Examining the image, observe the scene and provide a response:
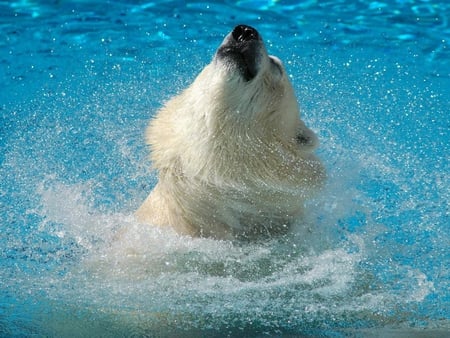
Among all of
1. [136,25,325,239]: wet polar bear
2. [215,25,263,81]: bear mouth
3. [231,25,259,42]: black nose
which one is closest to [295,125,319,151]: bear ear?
[136,25,325,239]: wet polar bear

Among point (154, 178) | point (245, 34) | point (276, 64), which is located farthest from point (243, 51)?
point (154, 178)

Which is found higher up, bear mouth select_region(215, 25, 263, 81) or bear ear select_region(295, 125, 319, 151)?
bear mouth select_region(215, 25, 263, 81)

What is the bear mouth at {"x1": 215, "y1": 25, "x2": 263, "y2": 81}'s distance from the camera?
3.15m

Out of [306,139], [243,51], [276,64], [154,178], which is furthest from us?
[154,178]

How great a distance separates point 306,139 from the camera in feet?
11.8

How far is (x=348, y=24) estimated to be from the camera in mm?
7383

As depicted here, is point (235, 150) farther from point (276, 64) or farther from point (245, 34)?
point (245, 34)

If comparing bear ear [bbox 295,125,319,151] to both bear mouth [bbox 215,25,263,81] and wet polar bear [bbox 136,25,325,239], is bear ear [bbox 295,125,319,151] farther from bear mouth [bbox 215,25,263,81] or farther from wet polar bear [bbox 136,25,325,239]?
bear mouth [bbox 215,25,263,81]

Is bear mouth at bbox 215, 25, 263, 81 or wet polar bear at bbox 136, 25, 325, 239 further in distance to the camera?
wet polar bear at bbox 136, 25, 325, 239

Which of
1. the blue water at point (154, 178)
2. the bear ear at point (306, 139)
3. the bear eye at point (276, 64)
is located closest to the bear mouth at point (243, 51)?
the bear eye at point (276, 64)

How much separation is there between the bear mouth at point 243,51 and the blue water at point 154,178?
3.00ft

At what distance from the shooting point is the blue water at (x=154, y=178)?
3.08m

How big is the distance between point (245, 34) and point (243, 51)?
9 cm

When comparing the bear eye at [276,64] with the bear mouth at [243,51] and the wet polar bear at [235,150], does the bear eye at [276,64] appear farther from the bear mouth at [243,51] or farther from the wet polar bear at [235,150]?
the bear mouth at [243,51]
